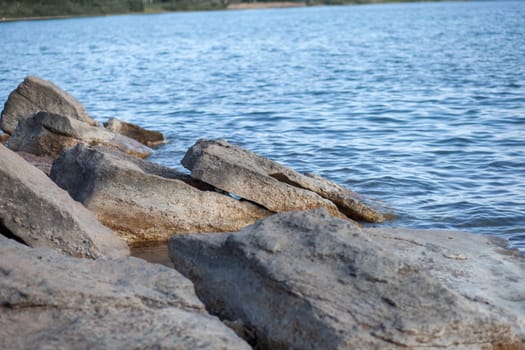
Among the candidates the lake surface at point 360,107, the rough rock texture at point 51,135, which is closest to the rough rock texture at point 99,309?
the lake surface at point 360,107

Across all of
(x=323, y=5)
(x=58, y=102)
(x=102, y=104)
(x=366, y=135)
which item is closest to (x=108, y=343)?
(x=58, y=102)

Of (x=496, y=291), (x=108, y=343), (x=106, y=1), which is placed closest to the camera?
(x=108, y=343)

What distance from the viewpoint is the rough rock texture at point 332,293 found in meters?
3.96

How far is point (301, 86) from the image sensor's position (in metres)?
21.9

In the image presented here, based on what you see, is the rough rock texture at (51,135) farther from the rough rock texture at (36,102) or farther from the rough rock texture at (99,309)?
the rough rock texture at (99,309)

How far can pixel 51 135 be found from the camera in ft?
34.0

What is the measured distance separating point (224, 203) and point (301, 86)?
1489 cm

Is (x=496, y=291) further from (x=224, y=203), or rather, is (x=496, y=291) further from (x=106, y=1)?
(x=106, y=1)

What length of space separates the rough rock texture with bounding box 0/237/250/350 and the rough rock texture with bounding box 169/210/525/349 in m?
0.42

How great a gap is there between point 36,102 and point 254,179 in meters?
6.12

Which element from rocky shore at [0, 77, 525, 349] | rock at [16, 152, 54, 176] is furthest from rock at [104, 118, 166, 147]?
rocky shore at [0, 77, 525, 349]

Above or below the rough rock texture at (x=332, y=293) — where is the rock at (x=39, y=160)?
below

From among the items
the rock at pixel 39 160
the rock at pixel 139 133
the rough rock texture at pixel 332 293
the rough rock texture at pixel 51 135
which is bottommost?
the rock at pixel 139 133

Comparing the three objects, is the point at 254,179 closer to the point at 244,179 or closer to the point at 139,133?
the point at 244,179
